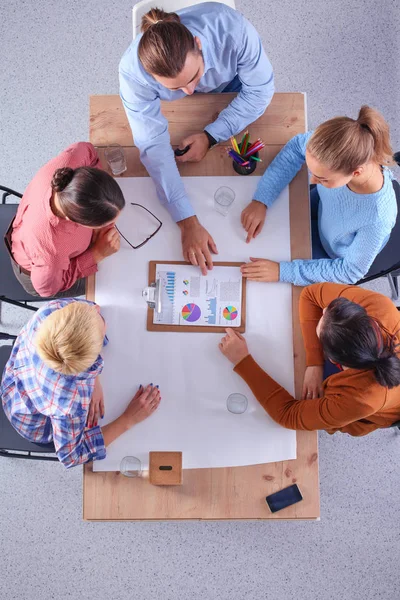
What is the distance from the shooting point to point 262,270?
1.56 meters

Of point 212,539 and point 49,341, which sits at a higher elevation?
point 49,341

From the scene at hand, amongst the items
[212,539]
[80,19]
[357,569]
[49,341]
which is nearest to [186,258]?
[49,341]

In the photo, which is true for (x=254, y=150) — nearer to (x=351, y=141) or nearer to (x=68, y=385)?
(x=351, y=141)

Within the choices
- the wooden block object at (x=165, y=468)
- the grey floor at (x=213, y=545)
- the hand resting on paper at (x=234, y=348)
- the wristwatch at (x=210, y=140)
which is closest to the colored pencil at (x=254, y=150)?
the wristwatch at (x=210, y=140)

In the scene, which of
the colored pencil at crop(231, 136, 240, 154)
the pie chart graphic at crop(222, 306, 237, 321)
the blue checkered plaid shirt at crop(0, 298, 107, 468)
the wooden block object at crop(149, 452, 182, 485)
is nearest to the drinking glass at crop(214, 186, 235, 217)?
the colored pencil at crop(231, 136, 240, 154)

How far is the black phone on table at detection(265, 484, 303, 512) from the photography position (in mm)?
1456

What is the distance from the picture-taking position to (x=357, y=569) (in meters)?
2.16

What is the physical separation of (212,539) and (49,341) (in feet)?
4.37

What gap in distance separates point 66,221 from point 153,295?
35 centimetres

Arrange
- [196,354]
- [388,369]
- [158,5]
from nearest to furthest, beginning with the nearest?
[388,369] → [196,354] → [158,5]

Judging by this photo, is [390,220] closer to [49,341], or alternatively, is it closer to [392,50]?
[49,341]

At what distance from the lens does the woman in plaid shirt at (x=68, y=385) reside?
1384mm

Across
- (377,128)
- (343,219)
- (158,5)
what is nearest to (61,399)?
(343,219)

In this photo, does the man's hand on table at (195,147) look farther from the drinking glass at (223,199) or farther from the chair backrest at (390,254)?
the chair backrest at (390,254)
